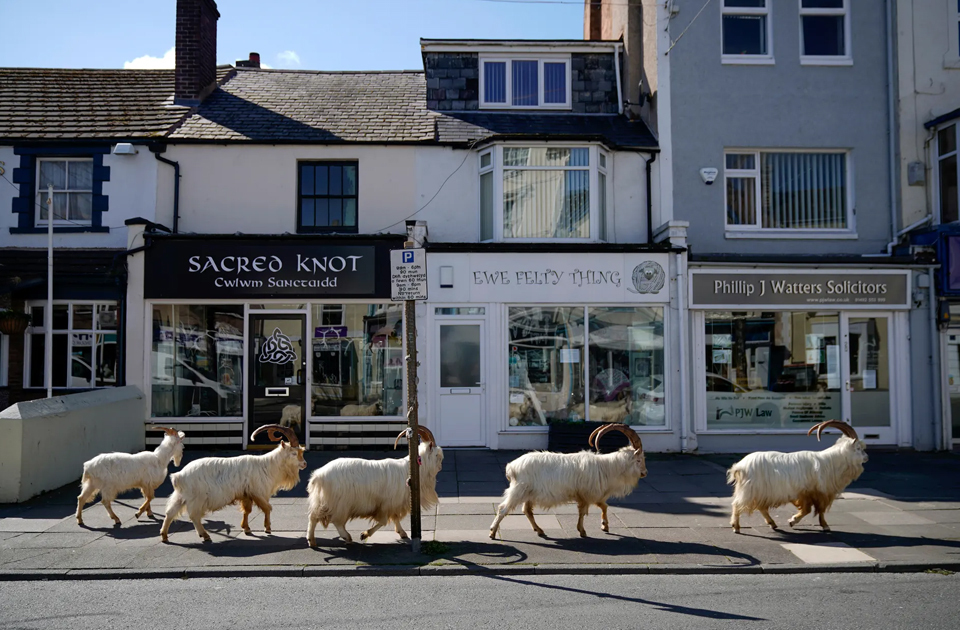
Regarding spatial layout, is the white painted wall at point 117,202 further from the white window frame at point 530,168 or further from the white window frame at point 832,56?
the white window frame at point 832,56

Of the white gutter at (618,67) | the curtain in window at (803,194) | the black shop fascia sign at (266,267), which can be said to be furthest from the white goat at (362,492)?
the white gutter at (618,67)

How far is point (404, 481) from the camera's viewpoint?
25.5 ft

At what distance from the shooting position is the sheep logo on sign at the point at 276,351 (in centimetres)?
1335

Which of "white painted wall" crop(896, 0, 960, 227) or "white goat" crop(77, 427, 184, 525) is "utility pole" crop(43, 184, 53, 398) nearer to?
"white goat" crop(77, 427, 184, 525)

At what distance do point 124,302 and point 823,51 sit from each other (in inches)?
577

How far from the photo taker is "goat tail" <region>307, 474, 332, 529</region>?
7488 mm

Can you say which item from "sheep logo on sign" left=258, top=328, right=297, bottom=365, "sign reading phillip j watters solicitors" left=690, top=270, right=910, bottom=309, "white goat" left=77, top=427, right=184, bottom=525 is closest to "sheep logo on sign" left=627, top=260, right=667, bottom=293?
"sign reading phillip j watters solicitors" left=690, top=270, right=910, bottom=309

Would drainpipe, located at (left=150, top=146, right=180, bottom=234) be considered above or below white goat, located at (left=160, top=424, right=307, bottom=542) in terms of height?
above

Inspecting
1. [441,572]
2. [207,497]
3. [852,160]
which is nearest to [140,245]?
[207,497]

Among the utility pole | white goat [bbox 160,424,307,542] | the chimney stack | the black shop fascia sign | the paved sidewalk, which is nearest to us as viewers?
the paved sidewalk

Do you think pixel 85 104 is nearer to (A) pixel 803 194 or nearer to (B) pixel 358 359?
(B) pixel 358 359

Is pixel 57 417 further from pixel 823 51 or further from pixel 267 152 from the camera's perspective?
pixel 823 51

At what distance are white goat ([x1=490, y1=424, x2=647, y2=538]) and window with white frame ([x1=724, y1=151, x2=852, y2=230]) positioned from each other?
7.87m

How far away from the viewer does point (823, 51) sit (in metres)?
14.6
